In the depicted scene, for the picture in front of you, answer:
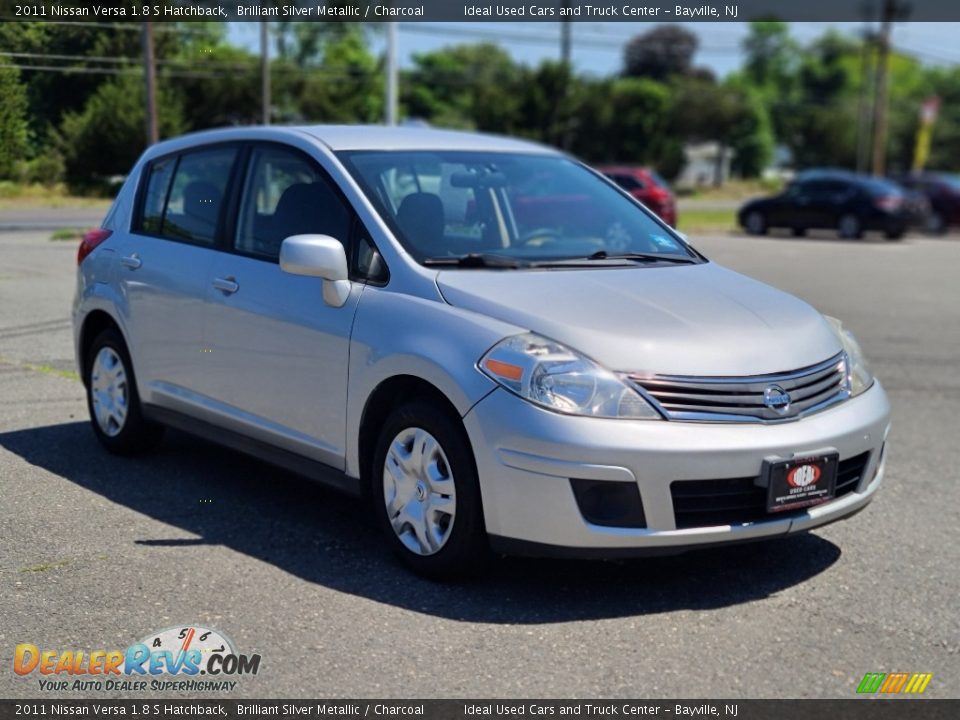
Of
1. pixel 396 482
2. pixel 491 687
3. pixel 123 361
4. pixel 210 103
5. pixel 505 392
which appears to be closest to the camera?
pixel 491 687

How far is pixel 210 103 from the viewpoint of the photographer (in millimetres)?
16812

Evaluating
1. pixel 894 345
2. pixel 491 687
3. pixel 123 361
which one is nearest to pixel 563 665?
pixel 491 687

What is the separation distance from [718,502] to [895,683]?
84 cm

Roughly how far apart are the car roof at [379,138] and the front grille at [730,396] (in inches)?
77.4

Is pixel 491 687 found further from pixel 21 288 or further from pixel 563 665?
pixel 21 288

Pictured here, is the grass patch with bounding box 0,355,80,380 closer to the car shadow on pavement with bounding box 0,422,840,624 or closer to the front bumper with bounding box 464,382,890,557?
the car shadow on pavement with bounding box 0,422,840,624

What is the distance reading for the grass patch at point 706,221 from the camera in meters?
32.3

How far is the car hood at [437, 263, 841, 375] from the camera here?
4293mm

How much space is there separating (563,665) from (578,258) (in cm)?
196

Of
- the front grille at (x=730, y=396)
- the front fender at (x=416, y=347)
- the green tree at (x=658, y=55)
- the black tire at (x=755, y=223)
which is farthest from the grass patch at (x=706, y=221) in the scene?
the green tree at (x=658, y=55)

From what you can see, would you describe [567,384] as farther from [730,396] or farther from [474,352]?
[730,396]

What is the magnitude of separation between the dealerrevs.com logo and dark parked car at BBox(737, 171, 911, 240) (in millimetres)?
27920

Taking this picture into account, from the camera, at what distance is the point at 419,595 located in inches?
176

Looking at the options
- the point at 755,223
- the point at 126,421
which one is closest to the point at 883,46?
the point at 755,223
